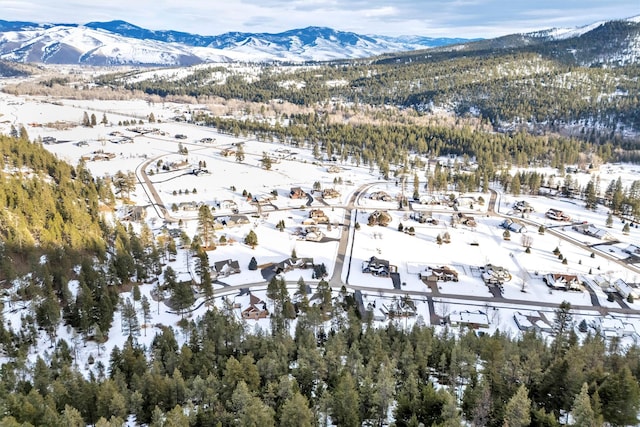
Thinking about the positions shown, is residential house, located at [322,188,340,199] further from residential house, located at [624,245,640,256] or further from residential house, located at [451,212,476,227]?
residential house, located at [624,245,640,256]

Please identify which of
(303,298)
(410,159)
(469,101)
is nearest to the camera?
(303,298)

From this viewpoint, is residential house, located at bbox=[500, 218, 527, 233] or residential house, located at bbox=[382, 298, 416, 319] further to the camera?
residential house, located at bbox=[500, 218, 527, 233]

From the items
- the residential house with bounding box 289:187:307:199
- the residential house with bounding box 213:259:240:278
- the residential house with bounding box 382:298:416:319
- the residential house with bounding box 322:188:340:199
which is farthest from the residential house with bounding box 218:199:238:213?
the residential house with bounding box 382:298:416:319

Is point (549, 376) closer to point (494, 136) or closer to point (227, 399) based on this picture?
point (227, 399)

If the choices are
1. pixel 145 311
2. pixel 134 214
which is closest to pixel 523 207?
pixel 145 311

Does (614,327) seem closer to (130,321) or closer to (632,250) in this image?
(632,250)

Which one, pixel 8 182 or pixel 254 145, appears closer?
pixel 8 182

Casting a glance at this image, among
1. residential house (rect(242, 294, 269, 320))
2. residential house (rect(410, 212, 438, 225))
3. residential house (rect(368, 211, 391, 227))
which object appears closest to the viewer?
residential house (rect(242, 294, 269, 320))

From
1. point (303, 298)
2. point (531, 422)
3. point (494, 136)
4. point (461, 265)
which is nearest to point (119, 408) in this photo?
point (303, 298)
